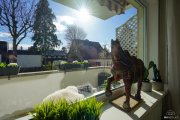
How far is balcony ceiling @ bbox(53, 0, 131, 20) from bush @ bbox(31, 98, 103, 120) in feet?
2.16

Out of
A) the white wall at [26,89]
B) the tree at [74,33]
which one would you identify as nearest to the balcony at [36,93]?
the white wall at [26,89]

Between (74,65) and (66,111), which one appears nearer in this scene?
(66,111)

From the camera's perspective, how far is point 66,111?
23.7 inches

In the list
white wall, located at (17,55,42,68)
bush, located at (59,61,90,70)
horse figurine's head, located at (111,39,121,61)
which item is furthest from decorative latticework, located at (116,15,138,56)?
white wall, located at (17,55,42,68)

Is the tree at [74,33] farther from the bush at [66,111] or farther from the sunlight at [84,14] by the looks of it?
the bush at [66,111]

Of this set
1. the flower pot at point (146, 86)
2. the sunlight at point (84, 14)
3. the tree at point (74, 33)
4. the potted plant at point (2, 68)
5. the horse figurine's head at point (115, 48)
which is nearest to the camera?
the potted plant at point (2, 68)

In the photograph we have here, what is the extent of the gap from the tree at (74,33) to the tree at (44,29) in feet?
0.33

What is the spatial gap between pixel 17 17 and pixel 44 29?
0.54 feet

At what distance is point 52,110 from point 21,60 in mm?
354

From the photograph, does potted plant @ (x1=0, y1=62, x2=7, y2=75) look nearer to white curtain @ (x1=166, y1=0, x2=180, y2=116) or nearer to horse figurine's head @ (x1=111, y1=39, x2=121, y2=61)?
horse figurine's head @ (x1=111, y1=39, x2=121, y2=61)

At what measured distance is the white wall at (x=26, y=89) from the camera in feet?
2.77

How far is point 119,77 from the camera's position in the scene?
118cm

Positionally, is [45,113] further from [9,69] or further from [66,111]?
[9,69]

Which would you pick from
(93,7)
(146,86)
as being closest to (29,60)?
(93,7)
